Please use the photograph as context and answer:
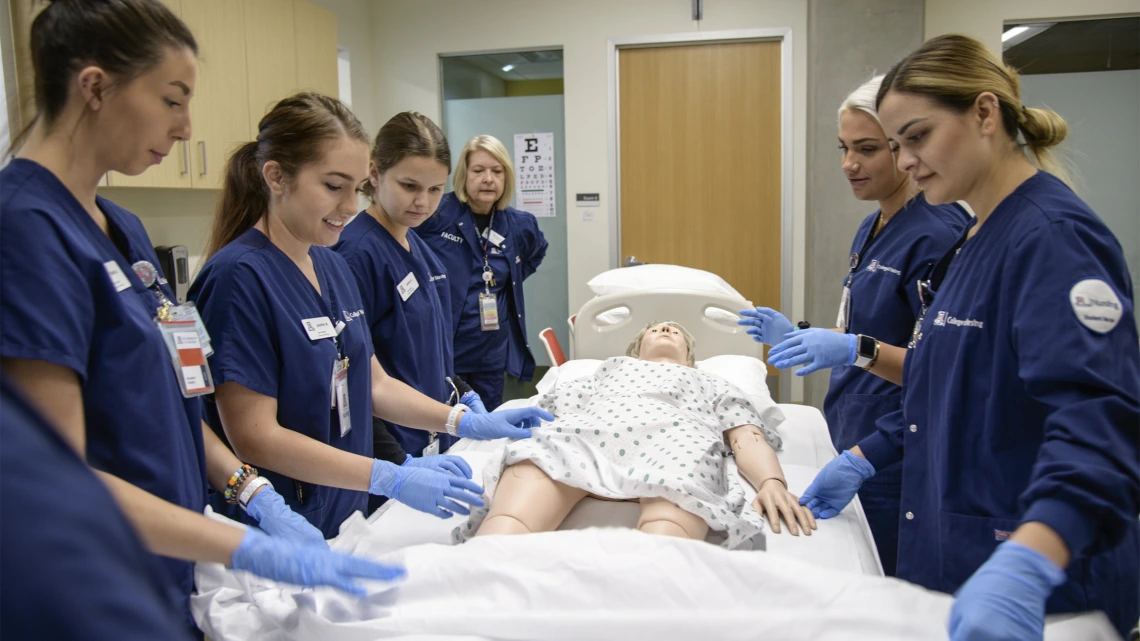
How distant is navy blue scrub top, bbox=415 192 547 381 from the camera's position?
338cm

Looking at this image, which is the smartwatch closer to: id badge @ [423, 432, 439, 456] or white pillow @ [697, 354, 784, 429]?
white pillow @ [697, 354, 784, 429]

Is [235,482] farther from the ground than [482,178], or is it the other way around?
[482,178]

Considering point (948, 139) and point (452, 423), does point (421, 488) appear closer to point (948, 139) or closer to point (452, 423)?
point (452, 423)

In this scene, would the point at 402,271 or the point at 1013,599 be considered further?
the point at 402,271

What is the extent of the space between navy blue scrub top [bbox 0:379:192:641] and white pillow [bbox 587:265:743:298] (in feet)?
9.44

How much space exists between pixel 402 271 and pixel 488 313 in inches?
45.2

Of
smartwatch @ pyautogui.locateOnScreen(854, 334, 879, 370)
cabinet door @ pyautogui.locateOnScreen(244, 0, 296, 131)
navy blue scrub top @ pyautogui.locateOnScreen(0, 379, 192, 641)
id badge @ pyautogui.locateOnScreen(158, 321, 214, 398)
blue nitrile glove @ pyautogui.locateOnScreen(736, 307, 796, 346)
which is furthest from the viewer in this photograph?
cabinet door @ pyautogui.locateOnScreen(244, 0, 296, 131)

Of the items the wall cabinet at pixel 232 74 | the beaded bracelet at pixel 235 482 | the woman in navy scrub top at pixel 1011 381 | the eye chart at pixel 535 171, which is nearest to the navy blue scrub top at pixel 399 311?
the beaded bracelet at pixel 235 482

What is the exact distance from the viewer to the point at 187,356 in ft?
4.09

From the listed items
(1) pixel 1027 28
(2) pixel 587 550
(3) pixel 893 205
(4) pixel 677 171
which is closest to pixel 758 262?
(4) pixel 677 171

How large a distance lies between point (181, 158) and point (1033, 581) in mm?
3204

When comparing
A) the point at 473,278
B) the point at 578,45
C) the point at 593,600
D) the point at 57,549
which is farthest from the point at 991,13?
the point at 57,549

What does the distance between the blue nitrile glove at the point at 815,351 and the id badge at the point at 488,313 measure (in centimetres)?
166

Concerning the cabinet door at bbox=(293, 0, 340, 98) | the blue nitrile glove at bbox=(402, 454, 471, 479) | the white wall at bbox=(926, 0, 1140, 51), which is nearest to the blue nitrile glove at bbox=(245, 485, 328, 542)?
the blue nitrile glove at bbox=(402, 454, 471, 479)
